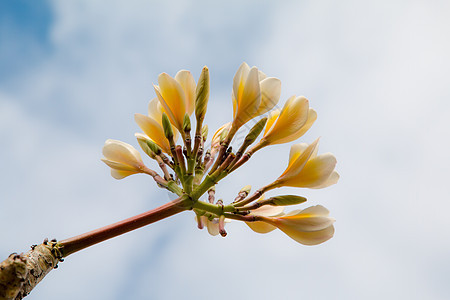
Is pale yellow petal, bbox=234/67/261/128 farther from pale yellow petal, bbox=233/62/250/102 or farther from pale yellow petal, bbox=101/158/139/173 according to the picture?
pale yellow petal, bbox=101/158/139/173

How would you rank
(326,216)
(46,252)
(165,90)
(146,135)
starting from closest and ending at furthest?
(46,252)
(326,216)
(165,90)
(146,135)

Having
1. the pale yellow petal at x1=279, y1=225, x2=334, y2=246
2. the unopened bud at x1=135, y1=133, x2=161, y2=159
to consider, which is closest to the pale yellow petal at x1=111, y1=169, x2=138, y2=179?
the unopened bud at x1=135, y1=133, x2=161, y2=159

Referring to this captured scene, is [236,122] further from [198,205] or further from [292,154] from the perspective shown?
[198,205]

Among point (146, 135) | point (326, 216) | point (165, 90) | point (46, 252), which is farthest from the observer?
point (146, 135)

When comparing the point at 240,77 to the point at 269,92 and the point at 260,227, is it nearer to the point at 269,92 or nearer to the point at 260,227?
the point at 269,92

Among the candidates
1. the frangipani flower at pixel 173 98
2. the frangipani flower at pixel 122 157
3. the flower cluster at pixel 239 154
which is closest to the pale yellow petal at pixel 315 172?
the flower cluster at pixel 239 154

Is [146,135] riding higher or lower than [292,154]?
higher

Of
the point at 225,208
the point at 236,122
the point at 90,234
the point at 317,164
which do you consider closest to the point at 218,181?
the point at 225,208
